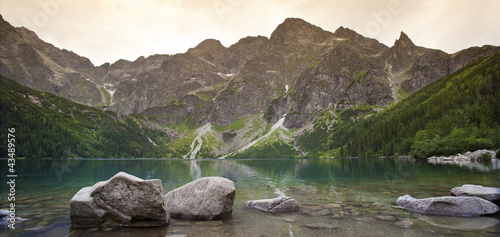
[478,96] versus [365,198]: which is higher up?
[478,96]

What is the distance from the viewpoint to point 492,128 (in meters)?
102

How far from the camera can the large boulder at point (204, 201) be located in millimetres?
18500

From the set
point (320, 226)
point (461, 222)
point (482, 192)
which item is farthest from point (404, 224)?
point (482, 192)

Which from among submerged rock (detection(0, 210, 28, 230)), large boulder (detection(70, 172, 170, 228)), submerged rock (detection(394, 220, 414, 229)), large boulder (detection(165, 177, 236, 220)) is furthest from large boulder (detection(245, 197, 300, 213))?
submerged rock (detection(0, 210, 28, 230))

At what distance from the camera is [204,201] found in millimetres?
→ 18828

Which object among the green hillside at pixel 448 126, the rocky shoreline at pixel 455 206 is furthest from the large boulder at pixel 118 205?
the green hillside at pixel 448 126

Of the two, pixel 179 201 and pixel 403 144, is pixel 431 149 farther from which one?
pixel 179 201

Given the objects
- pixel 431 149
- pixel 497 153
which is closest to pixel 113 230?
pixel 497 153

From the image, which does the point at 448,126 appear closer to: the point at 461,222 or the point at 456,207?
the point at 456,207

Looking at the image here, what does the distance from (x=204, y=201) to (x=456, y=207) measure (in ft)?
57.9

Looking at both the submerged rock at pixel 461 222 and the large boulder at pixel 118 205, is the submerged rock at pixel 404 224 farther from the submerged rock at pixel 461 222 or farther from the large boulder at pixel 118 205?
the large boulder at pixel 118 205

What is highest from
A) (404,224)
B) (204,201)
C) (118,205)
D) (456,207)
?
(118,205)

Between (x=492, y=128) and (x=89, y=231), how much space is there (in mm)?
136282

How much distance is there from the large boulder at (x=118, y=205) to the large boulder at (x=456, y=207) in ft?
60.8
